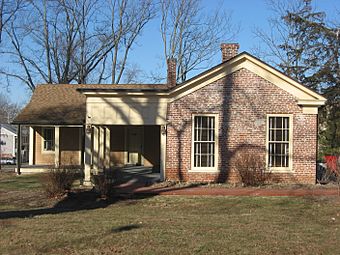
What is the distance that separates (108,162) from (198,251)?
16.1 meters

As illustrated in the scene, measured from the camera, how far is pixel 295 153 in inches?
679

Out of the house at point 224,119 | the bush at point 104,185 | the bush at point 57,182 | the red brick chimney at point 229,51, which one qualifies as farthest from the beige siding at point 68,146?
the bush at point 104,185

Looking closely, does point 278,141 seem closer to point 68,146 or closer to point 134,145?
point 134,145

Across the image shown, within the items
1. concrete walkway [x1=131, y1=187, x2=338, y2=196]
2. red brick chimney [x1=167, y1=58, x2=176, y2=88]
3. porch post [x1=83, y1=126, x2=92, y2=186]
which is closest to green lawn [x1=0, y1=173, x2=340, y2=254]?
concrete walkway [x1=131, y1=187, x2=338, y2=196]

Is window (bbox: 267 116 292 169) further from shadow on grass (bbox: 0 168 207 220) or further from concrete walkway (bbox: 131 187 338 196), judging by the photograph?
shadow on grass (bbox: 0 168 207 220)

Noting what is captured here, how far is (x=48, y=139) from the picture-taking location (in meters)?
25.9

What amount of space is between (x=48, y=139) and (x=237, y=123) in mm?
12786

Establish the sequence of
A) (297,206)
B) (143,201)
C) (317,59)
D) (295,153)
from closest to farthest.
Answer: (297,206) < (143,201) < (295,153) < (317,59)

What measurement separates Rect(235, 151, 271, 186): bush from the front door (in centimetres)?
918

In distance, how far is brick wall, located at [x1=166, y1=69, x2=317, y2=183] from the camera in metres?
17.3

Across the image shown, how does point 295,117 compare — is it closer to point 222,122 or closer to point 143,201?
point 222,122

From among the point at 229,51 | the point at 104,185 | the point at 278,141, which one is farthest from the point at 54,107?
the point at 278,141

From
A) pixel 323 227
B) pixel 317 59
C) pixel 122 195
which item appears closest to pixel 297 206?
pixel 323 227

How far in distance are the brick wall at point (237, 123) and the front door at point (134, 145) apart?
808 centimetres
